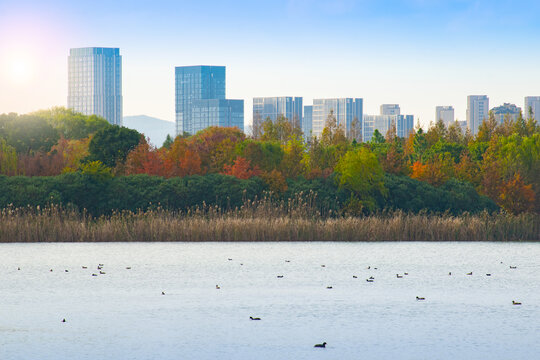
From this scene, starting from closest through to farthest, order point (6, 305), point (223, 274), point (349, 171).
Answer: point (6, 305) < point (223, 274) < point (349, 171)

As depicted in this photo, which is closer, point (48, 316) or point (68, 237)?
point (48, 316)

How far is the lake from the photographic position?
1186 cm

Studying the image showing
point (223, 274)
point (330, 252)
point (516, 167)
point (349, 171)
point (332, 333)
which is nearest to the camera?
point (332, 333)

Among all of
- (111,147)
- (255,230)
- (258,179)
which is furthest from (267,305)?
(111,147)

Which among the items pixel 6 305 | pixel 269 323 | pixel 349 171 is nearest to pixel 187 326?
pixel 269 323

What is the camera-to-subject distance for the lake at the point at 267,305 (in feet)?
38.9

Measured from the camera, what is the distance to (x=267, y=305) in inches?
617

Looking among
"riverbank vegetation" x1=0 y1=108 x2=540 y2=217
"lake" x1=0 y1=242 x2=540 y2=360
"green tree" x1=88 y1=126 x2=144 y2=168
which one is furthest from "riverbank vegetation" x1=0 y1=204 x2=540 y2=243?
"green tree" x1=88 y1=126 x2=144 y2=168

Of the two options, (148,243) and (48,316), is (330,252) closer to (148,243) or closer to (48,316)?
(148,243)

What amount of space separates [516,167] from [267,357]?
3680 cm

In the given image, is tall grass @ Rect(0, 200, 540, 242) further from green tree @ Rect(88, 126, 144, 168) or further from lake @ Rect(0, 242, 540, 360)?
green tree @ Rect(88, 126, 144, 168)

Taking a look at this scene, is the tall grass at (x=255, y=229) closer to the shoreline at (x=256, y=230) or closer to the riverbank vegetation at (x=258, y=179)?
the shoreline at (x=256, y=230)

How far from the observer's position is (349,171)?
39969 mm

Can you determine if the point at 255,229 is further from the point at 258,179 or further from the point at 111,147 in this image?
the point at 111,147
